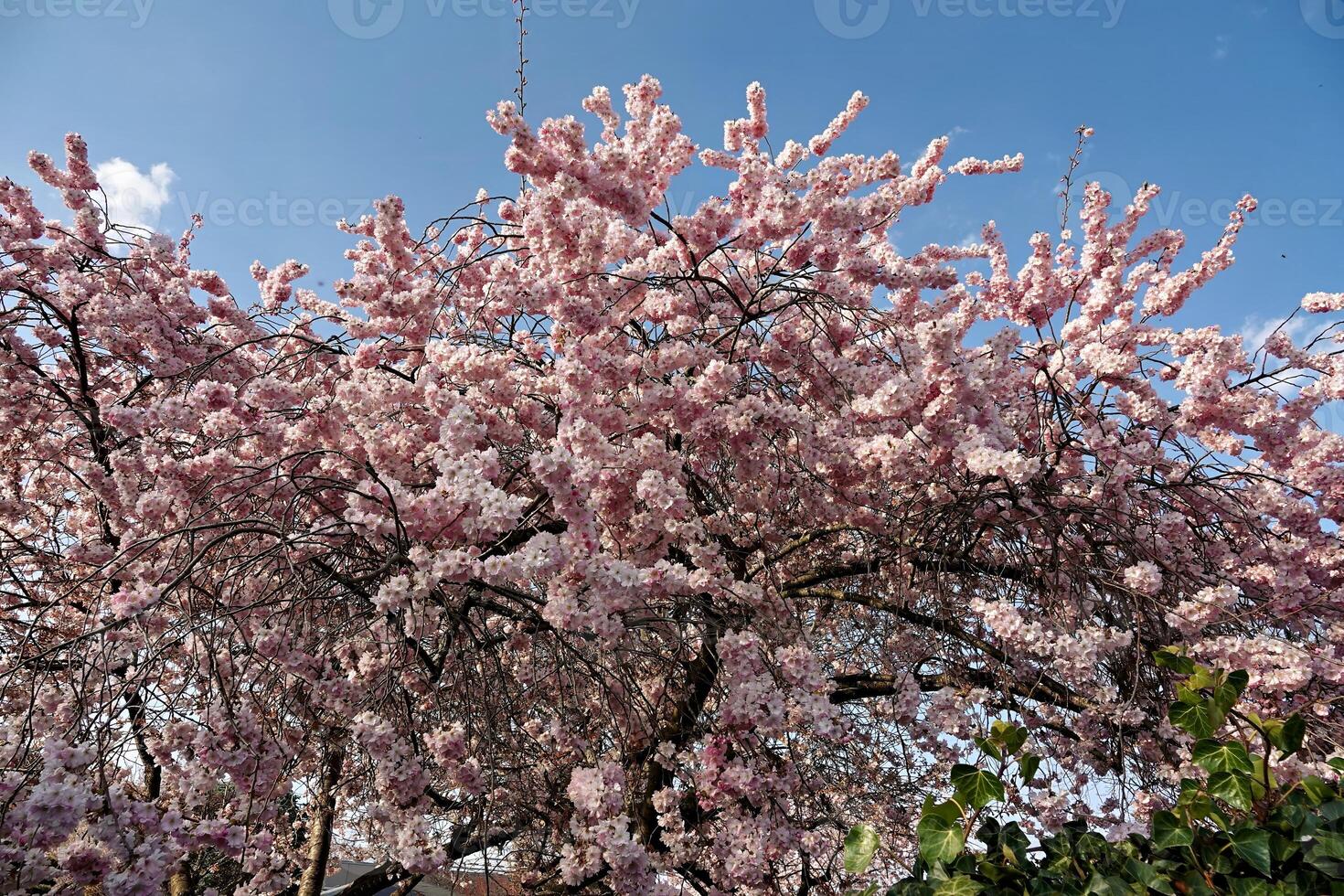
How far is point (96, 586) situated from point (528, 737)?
236 cm

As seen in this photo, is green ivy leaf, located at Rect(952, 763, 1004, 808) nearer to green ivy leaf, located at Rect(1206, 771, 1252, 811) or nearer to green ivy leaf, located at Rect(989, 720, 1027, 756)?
green ivy leaf, located at Rect(989, 720, 1027, 756)

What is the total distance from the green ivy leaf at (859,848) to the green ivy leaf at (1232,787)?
824mm

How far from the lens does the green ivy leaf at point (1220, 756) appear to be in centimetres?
179

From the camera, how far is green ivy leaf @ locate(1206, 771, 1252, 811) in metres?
1.73

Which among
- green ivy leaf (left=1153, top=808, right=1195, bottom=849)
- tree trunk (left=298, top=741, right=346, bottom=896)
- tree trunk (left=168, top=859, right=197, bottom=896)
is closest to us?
green ivy leaf (left=1153, top=808, right=1195, bottom=849)

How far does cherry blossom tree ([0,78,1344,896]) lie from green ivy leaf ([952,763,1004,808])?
1209 mm

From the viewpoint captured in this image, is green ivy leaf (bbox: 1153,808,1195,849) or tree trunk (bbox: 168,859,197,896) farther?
tree trunk (bbox: 168,859,197,896)

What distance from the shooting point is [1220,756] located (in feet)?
5.92

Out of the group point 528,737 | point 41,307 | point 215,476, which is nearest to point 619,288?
point 215,476

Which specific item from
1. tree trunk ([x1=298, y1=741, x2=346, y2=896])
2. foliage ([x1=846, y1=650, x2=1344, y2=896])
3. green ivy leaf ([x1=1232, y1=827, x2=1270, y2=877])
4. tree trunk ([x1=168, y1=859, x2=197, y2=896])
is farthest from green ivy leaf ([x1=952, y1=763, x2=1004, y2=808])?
tree trunk ([x1=168, y1=859, x2=197, y2=896])

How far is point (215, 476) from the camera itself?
351cm

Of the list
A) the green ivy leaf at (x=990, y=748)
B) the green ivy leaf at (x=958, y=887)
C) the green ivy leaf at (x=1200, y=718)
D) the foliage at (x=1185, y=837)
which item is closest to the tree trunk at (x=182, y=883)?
the foliage at (x=1185, y=837)

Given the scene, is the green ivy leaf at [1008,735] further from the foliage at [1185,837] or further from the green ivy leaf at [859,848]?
the green ivy leaf at [859,848]

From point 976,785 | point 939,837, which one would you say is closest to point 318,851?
point 939,837
